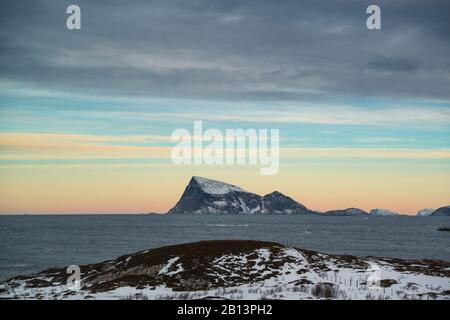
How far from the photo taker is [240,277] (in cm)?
4884

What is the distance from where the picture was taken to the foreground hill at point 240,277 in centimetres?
4041

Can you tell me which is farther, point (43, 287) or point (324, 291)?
point (43, 287)

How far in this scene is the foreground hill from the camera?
1591 inches

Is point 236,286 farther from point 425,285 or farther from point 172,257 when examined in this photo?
point 425,285

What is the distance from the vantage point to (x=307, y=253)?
196 feet
